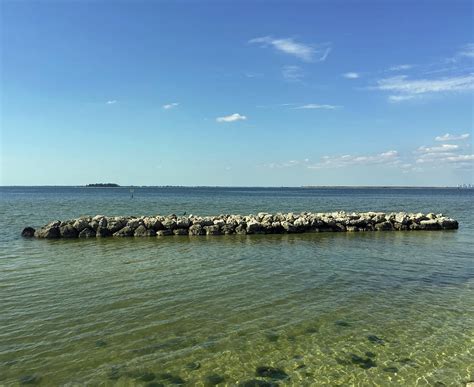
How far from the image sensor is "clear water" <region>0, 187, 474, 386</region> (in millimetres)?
7168

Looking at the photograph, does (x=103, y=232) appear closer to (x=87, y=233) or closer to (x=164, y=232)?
(x=87, y=233)

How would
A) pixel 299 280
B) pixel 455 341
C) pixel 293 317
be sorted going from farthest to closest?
pixel 299 280 < pixel 293 317 < pixel 455 341

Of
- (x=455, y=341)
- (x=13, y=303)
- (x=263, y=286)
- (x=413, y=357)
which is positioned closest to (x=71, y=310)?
(x=13, y=303)

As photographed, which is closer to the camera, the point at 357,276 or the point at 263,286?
the point at 263,286

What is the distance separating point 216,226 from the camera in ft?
87.0

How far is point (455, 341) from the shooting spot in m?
8.43

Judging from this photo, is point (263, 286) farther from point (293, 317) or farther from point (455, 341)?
point (455, 341)

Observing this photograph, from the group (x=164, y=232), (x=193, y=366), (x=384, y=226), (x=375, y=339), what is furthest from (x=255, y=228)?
(x=193, y=366)

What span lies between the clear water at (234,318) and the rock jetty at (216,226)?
6.97 metres

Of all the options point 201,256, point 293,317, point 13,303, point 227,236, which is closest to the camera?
point 293,317

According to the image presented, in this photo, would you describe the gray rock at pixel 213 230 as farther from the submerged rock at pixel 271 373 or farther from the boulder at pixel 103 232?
the submerged rock at pixel 271 373

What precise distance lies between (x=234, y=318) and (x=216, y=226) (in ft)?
55.7

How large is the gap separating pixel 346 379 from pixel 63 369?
5.21 m

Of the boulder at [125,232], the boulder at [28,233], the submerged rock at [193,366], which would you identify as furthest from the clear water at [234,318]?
the boulder at [28,233]
